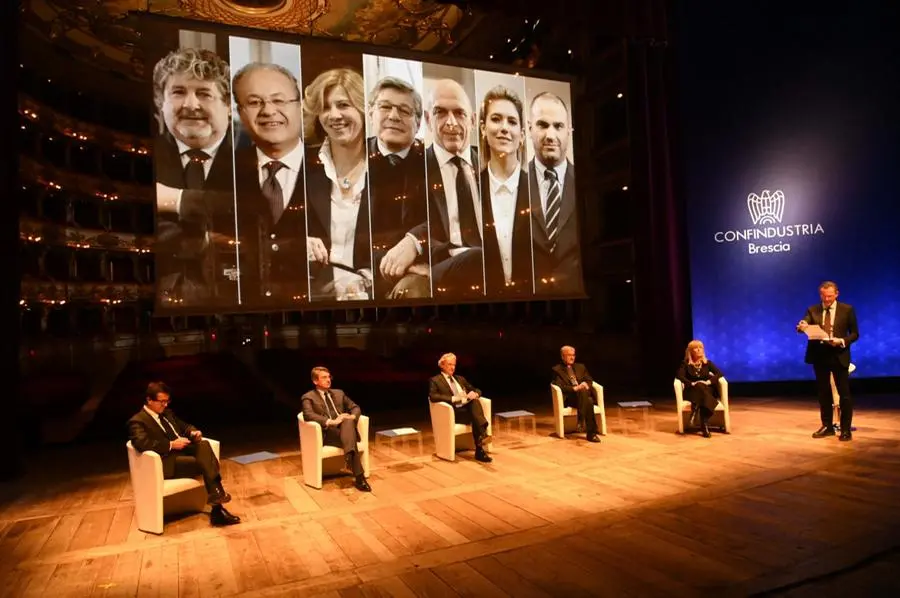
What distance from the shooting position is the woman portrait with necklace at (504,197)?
8641 millimetres

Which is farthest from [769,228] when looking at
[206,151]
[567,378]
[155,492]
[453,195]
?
[155,492]

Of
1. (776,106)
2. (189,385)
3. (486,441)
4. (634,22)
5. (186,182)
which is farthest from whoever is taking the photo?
(189,385)

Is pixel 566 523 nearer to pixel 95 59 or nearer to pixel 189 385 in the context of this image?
pixel 189 385

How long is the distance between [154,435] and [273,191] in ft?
12.0

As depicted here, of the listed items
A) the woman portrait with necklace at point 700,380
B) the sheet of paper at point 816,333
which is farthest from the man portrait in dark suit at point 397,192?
the sheet of paper at point 816,333

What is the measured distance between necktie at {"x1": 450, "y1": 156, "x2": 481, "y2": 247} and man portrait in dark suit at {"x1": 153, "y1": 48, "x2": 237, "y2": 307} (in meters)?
2.88

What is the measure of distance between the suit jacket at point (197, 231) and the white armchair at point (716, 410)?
199 inches

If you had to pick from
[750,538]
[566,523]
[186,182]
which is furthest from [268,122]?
[750,538]

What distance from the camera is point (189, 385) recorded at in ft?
32.1

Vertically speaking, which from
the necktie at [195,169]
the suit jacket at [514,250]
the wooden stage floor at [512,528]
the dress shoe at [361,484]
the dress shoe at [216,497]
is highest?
the necktie at [195,169]

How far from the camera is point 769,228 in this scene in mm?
9219

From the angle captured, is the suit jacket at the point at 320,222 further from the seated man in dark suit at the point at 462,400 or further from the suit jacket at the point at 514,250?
the seated man in dark suit at the point at 462,400

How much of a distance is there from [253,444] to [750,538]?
5540 millimetres

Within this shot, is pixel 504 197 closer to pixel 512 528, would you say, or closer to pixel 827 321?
pixel 827 321
